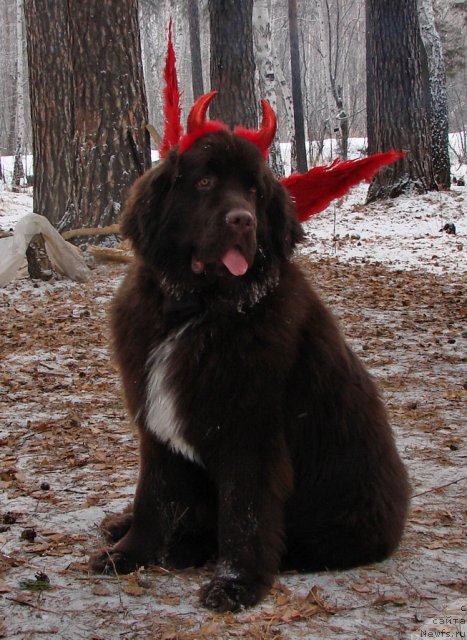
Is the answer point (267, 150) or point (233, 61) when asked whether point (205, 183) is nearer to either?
point (267, 150)

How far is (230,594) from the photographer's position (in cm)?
290

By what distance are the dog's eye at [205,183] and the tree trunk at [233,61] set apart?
33.4 feet

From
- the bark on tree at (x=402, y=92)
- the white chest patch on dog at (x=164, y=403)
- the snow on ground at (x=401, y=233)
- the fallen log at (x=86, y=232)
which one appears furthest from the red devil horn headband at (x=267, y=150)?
the bark on tree at (x=402, y=92)

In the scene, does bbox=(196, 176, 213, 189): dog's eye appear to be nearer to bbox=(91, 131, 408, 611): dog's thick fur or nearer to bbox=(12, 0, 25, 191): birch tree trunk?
bbox=(91, 131, 408, 611): dog's thick fur

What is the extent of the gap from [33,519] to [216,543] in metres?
0.99

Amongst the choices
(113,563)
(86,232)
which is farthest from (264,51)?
(113,563)

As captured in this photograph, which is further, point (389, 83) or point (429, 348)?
point (389, 83)

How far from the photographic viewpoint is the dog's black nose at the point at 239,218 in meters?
2.94

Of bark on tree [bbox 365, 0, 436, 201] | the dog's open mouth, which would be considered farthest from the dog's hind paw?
bark on tree [bbox 365, 0, 436, 201]

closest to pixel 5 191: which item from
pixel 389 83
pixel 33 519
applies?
pixel 389 83

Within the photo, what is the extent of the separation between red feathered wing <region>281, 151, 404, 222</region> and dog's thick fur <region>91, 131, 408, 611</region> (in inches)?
13.7

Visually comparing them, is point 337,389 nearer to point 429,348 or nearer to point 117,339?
point 117,339

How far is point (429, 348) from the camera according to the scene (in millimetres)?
7160

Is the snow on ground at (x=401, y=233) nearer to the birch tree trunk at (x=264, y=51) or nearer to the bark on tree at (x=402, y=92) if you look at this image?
the bark on tree at (x=402, y=92)
